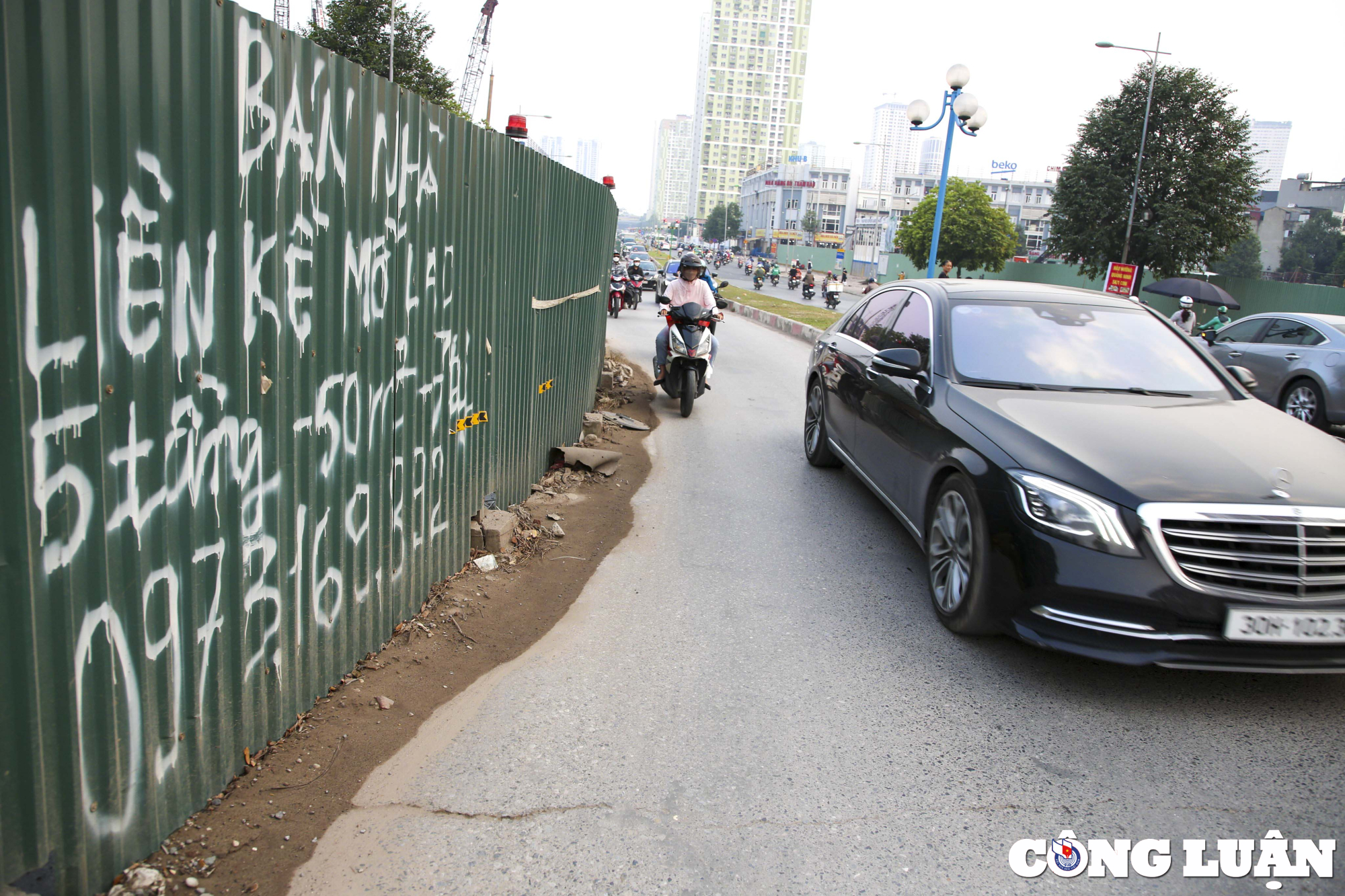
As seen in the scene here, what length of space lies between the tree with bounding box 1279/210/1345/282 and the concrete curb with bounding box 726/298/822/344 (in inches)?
2781

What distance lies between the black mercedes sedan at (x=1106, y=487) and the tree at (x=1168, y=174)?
37316 mm

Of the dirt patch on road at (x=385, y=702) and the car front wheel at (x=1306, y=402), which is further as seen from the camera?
the car front wheel at (x=1306, y=402)

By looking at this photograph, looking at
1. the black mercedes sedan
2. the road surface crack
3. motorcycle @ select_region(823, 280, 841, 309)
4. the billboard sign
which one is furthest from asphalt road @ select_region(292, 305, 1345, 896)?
motorcycle @ select_region(823, 280, 841, 309)

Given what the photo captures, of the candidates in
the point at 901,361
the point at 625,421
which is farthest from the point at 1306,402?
the point at 901,361

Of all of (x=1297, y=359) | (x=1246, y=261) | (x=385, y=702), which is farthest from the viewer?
(x=1246, y=261)

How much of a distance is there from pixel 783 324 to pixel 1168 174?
22.6 m

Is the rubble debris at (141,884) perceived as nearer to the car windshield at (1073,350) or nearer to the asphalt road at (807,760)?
the asphalt road at (807,760)

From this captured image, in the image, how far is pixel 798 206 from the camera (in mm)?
163750

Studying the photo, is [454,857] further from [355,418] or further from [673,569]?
[673,569]

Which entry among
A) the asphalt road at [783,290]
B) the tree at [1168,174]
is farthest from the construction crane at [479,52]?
the tree at [1168,174]

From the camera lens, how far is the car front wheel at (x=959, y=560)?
14.4 feet

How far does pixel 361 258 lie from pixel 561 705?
1.99 meters

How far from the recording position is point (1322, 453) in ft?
14.5

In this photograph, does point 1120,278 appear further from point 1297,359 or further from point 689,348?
point 689,348
